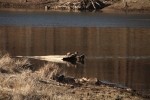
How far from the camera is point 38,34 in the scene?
48.2 metres

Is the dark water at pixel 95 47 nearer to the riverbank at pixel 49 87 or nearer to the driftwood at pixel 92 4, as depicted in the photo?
the riverbank at pixel 49 87

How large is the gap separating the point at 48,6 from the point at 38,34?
50.5 metres

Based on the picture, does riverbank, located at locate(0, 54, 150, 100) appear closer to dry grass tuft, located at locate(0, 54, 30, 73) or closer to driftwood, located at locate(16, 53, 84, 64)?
dry grass tuft, located at locate(0, 54, 30, 73)

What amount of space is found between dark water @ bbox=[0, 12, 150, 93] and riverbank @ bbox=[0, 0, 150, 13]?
109ft

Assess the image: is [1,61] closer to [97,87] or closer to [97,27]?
[97,87]

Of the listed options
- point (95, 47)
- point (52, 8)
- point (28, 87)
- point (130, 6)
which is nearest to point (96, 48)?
point (95, 47)

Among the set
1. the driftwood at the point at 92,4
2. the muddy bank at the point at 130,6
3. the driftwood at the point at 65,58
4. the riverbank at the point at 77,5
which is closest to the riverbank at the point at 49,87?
the driftwood at the point at 65,58

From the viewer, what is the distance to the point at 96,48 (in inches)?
1474

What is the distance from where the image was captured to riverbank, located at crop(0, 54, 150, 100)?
1490cm

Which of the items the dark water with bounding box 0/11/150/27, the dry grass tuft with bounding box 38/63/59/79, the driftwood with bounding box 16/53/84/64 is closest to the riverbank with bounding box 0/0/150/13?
the dark water with bounding box 0/11/150/27

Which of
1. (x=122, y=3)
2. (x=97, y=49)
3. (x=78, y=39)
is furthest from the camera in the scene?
(x=122, y=3)

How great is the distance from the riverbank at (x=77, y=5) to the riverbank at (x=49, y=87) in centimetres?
7032

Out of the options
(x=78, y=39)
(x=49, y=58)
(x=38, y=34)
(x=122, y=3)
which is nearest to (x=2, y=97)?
(x=49, y=58)

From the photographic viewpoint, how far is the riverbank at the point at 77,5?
93375mm
